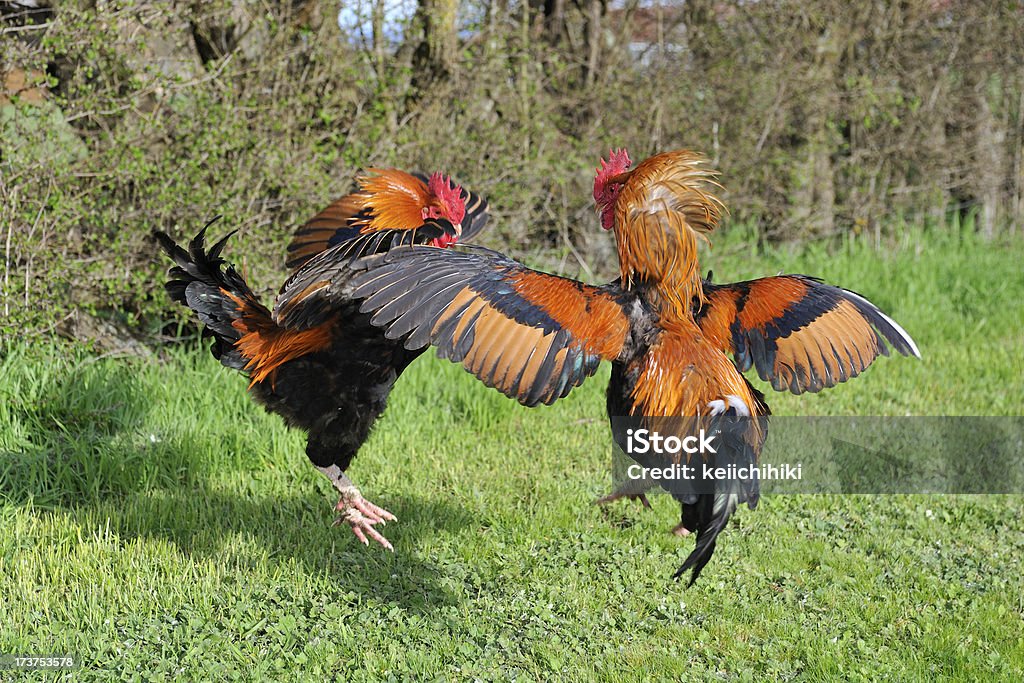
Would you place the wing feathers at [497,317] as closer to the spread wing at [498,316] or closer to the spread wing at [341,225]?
the spread wing at [498,316]

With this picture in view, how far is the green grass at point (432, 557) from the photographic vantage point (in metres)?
3.78

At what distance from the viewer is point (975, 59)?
10.5 meters

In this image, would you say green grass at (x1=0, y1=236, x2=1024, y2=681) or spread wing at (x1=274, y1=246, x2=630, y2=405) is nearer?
spread wing at (x1=274, y1=246, x2=630, y2=405)

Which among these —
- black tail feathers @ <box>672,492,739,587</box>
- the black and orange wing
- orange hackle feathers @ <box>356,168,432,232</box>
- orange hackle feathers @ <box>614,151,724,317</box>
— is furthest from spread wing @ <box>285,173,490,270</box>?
black tail feathers @ <box>672,492,739,587</box>

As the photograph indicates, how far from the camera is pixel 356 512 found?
14.1 feet

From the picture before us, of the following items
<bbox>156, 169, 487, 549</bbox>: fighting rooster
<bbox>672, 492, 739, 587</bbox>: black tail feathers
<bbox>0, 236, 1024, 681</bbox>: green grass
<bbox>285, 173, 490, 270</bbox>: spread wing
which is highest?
<bbox>285, 173, 490, 270</bbox>: spread wing

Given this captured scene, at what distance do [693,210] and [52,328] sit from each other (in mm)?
4031

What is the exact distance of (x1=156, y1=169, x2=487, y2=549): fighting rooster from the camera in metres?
4.16

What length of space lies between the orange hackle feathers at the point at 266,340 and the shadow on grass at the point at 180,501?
2.85ft

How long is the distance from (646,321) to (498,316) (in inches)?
24.2

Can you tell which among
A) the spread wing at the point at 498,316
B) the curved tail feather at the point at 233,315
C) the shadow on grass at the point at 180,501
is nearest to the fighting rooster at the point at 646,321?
the spread wing at the point at 498,316

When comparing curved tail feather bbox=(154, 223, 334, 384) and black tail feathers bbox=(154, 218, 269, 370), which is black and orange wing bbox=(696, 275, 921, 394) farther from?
black tail feathers bbox=(154, 218, 269, 370)

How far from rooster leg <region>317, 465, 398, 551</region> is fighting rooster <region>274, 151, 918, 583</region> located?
0.82 meters

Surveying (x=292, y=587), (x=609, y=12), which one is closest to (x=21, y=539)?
(x=292, y=587)
